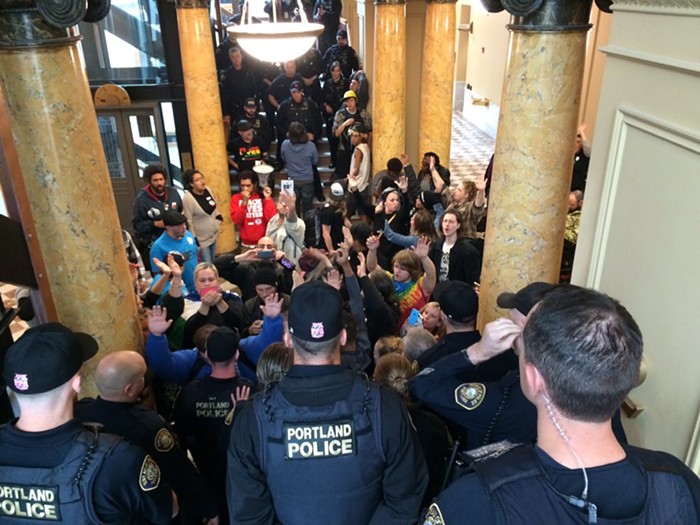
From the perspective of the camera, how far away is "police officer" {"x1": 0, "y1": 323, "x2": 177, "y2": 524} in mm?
1731

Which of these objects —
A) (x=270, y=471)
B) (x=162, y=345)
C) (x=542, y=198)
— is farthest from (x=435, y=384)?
(x=162, y=345)

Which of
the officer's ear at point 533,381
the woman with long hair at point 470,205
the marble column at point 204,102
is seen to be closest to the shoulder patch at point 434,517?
the officer's ear at point 533,381

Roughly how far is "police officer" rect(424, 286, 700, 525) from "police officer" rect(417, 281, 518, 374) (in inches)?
48.9

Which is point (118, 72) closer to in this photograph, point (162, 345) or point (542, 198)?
point (162, 345)

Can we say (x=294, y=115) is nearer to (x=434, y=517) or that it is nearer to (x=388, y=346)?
(x=388, y=346)

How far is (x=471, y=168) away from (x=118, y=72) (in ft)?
22.0

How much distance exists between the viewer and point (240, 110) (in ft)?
29.6

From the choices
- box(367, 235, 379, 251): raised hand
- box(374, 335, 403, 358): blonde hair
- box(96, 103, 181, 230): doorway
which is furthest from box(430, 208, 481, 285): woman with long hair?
box(96, 103, 181, 230): doorway

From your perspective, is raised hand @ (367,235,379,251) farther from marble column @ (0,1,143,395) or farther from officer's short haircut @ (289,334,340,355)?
officer's short haircut @ (289,334,340,355)

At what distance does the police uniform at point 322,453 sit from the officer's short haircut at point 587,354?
0.74 meters

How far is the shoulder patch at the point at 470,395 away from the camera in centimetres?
215

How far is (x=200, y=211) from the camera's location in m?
6.29

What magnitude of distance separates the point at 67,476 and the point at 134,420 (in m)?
0.60

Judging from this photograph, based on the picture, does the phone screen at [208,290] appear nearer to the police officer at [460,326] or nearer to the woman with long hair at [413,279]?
the woman with long hair at [413,279]
